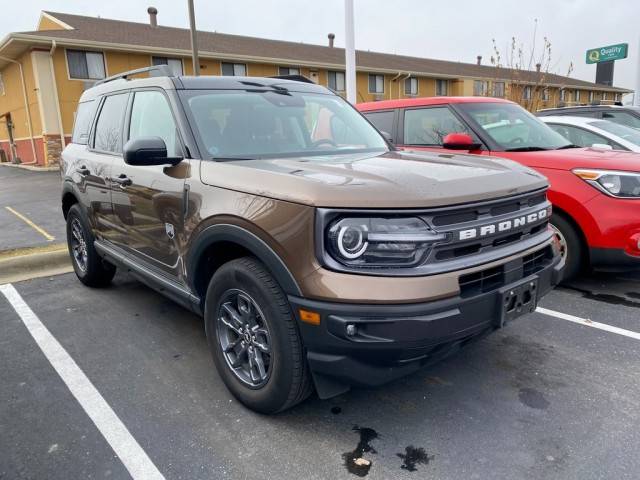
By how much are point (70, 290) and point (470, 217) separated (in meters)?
4.25

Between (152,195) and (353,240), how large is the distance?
5.62ft

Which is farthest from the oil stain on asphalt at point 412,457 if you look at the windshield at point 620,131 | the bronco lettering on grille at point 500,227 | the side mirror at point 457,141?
the windshield at point 620,131

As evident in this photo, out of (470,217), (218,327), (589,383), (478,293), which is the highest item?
(470,217)

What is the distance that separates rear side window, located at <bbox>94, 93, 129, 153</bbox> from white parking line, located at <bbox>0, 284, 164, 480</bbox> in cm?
158

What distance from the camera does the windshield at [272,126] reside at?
3119 millimetres

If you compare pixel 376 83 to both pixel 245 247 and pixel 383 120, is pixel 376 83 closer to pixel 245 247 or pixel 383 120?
pixel 383 120

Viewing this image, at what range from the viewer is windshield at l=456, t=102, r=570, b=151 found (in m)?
5.03

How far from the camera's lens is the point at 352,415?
2752 millimetres

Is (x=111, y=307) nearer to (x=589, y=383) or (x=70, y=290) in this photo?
(x=70, y=290)

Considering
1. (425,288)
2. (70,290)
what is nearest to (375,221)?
(425,288)

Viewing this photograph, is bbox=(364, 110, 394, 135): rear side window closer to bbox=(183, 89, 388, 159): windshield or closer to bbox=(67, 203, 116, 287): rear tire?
bbox=(183, 89, 388, 159): windshield

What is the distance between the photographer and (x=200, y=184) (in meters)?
2.85

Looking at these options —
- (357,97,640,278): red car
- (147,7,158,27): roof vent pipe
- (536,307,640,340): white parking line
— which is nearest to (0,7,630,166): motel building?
(147,7,158,27): roof vent pipe

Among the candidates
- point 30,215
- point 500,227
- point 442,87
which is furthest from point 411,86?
point 500,227
